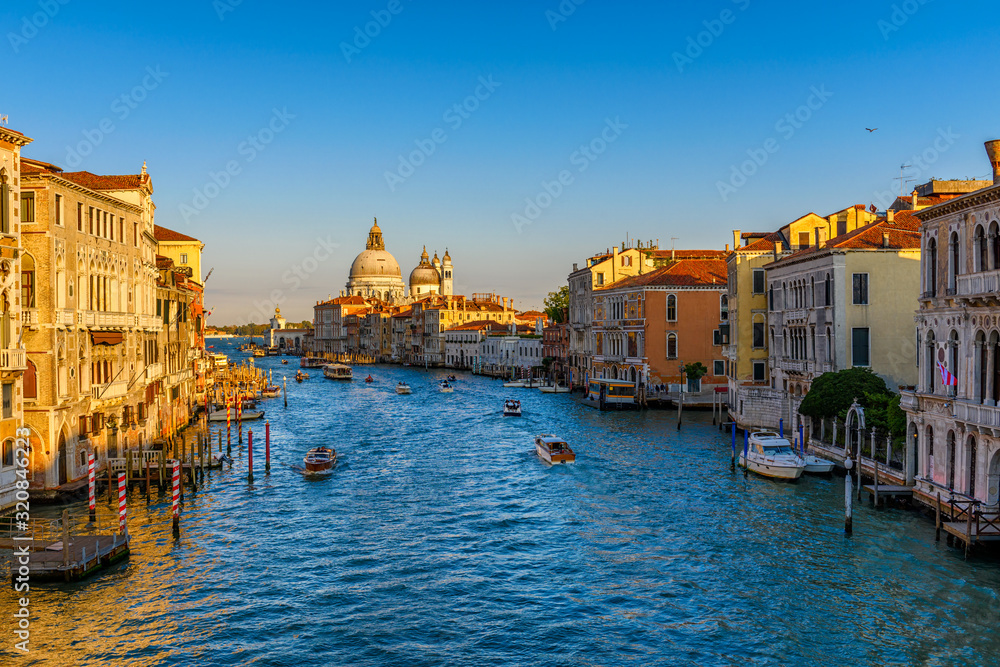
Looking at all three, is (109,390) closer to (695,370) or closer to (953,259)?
(953,259)

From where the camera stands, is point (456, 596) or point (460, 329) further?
point (460, 329)

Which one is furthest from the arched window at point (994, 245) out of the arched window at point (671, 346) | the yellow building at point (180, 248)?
the yellow building at point (180, 248)

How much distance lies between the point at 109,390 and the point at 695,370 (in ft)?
105

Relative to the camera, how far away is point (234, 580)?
1731cm

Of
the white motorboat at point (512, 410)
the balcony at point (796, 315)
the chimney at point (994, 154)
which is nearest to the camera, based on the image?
the chimney at point (994, 154)

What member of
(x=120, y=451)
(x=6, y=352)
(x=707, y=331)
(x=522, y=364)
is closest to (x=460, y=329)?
(x=522, y=364)

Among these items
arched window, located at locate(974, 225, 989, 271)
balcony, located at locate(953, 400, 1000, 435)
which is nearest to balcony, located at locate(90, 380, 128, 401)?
balcony, located at locate(953, 400, 1000, 435)

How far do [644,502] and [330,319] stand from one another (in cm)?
13650

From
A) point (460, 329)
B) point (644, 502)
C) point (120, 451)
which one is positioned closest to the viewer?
point (644, 502)

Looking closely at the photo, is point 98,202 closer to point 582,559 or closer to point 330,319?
point 582,559

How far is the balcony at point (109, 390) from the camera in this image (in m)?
24.2

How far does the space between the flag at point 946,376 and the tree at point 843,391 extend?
5788 millimetres

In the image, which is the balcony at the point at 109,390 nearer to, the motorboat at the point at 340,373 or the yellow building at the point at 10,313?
the yellow building at the point at 10,313

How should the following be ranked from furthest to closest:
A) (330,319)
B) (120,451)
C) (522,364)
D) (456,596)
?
1. (330,319)
2. (522,364)
3. (120,451)
4. (456,596)
